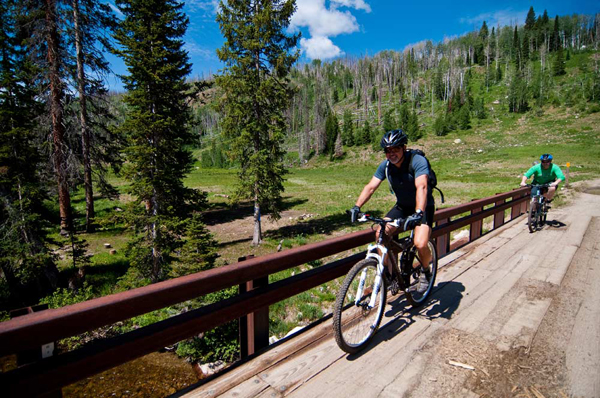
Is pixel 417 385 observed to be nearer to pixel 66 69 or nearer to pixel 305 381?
pixel 305 381

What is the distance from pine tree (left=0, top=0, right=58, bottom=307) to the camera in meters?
10.1

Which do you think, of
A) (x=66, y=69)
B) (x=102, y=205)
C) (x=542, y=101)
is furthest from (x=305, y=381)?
(x=542, y=101)

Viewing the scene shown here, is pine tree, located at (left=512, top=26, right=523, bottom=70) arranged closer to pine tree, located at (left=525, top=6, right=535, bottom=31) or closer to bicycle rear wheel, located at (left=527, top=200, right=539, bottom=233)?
pine tree, located at (left=525, top=6, right=535, bottom=31)

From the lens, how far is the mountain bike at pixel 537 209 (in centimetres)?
909

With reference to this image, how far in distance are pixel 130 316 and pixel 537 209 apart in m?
11.0

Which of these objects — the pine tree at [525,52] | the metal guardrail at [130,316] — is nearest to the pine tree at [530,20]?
the pine tree at [525,52]

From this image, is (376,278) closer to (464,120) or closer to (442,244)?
(442,244)

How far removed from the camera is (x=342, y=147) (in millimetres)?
82938

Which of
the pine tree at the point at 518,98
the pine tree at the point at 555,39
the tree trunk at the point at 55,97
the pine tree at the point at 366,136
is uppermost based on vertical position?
the pine tree at the point at 555,39

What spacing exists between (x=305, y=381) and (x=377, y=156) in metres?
72.2

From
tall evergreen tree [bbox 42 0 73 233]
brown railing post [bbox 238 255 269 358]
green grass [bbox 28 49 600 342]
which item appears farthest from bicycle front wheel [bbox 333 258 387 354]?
tall evergreen tree [bbox 42 0 73 233]

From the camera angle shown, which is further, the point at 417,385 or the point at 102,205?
the point at 102,205

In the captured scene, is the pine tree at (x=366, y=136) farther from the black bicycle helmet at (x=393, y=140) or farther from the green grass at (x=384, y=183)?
the black bicycle helmet at (x=393, y=140)

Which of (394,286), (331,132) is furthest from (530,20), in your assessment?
(394,286)
